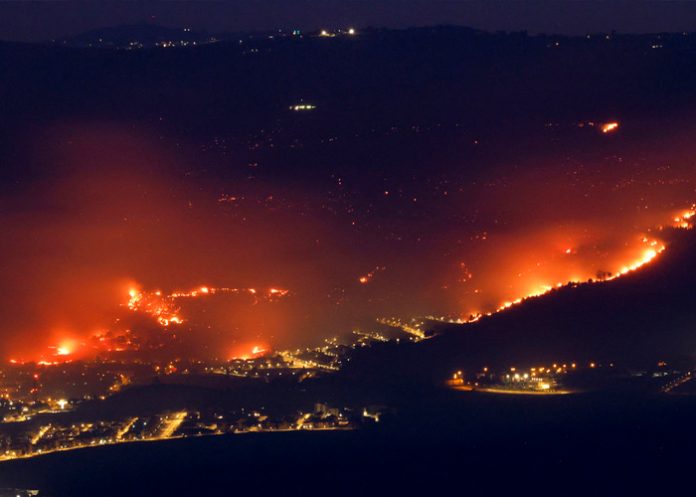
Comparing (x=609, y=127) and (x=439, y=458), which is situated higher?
(x=609, y=127)

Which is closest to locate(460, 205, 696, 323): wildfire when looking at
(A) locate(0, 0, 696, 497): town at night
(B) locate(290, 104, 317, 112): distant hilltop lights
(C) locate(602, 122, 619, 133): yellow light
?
(A) locate(0, 0, 696, 497): town at night

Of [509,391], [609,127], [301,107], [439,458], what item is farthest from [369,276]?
[439,458]

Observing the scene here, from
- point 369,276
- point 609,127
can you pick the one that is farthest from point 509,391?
point 609,127

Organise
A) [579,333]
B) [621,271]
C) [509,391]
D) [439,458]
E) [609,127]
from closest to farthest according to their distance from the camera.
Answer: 1. [439,458]
2. [509,391]
3. [579,333]
4. [621,271]
5. [609,127]

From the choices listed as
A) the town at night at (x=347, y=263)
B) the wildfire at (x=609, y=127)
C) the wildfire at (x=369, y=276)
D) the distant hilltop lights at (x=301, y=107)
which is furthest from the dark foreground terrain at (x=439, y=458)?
the wildfire at (x=609, y=127)

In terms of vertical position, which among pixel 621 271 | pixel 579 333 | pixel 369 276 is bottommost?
pixel 579 333

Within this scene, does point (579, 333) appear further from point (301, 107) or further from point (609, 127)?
Result: point (301, 107)

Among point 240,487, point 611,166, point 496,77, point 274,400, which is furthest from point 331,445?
point 496,77

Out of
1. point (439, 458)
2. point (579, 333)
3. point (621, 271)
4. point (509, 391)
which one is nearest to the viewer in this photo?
point (439, 458)

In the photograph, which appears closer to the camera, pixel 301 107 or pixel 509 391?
pixel 509 391
